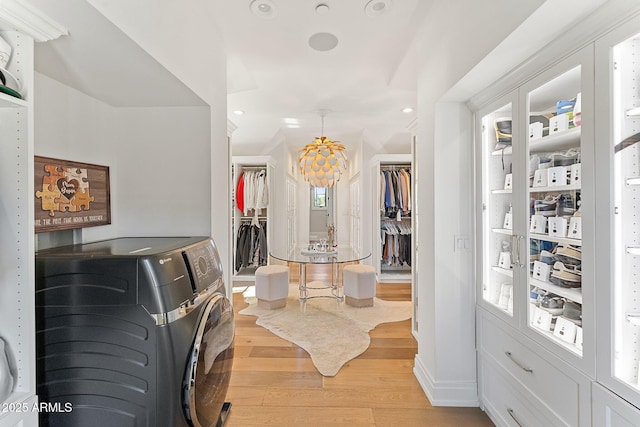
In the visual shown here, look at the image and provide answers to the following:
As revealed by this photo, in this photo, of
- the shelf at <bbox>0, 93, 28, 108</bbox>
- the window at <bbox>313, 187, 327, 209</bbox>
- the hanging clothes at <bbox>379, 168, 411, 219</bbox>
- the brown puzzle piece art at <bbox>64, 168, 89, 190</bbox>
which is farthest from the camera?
the window at <bbox>313, 187, 327, 209</bbox>

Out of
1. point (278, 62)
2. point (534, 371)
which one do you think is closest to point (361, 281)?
point (534, 371)

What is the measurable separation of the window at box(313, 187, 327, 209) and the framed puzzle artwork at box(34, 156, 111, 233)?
843 cm

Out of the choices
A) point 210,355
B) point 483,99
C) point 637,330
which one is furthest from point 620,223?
point 210,355

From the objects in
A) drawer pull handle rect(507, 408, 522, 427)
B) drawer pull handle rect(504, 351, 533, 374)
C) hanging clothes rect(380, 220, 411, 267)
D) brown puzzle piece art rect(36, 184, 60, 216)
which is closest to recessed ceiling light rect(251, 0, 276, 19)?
brown puzzle piece art rect(36, 184, 60, 216)

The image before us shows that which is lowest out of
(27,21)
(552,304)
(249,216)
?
(552,304)

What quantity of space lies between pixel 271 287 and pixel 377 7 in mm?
2990

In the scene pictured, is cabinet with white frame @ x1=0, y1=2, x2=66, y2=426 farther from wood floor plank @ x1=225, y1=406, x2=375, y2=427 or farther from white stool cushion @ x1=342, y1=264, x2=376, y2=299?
white stool cushion @ x1=342, y1=264, x2=376, y2=299

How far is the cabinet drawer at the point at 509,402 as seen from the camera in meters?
1.43

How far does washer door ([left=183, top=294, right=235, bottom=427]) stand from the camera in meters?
1.21

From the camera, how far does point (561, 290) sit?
53.1 inches

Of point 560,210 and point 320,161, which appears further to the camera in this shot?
point 320,161

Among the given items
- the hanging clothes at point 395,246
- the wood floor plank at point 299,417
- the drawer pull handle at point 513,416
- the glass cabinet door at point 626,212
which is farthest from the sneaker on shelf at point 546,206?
the hanging clothes at point 395,246

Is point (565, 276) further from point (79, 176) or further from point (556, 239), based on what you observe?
point (79, 176)

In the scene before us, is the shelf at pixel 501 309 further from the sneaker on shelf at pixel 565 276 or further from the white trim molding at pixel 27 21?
the white trim molding at pixel 27 21
